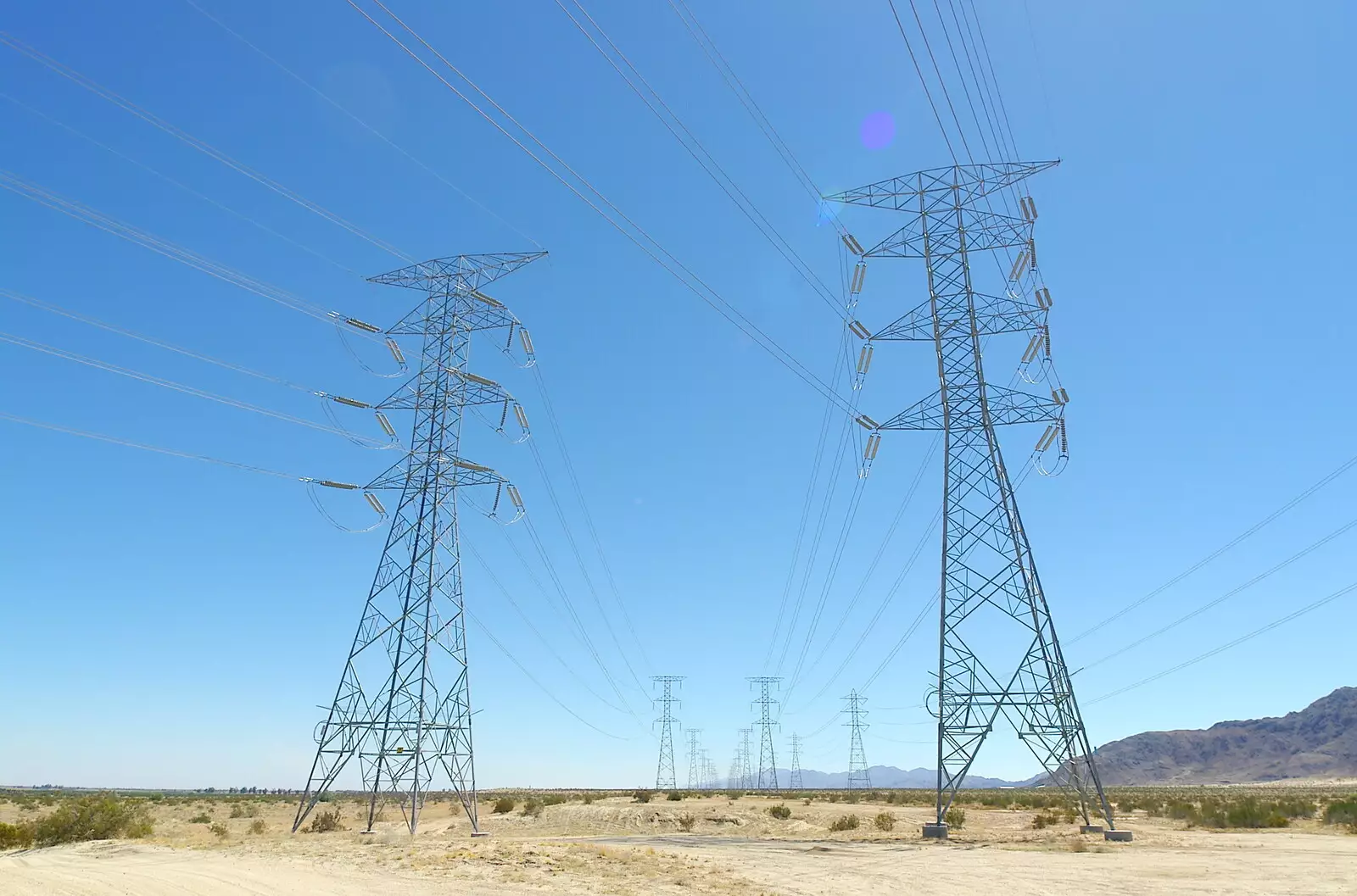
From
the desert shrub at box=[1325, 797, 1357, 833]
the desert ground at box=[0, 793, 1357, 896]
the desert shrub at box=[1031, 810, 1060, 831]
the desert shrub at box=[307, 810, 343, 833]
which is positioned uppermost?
the desert shrub at box=[1325, 797, 1357, 833]

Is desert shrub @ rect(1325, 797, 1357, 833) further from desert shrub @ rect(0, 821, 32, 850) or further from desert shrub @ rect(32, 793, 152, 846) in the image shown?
desert shrub @ rect(0, 821, 32, 850)

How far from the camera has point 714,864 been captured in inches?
928

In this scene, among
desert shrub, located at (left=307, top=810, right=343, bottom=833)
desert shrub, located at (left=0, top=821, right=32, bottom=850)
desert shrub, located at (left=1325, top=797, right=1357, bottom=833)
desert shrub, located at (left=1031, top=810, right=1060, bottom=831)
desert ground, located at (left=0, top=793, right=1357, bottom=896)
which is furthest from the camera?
desert shrub, located at (left=1325, top=797, right=1357, bottom=833)

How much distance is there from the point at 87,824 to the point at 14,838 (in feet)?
6.53

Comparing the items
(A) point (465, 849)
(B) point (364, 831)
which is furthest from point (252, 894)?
(B) point (364, 831)

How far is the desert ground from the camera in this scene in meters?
18.6

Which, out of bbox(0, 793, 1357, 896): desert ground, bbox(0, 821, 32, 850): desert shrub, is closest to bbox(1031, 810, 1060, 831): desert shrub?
bbox(0, 793, 1357, 896): desert ground

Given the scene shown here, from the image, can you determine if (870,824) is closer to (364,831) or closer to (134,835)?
(364,831)

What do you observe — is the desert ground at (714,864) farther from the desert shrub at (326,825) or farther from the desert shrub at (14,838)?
the desert shrub at (14,838)

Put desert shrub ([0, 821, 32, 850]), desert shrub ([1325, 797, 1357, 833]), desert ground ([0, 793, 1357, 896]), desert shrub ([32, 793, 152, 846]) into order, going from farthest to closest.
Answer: desert shrub ([1325, 797, 1357, 833])
desert shrub ([32, 793, 152, 846])
desert shrub ([0, 821, 32, 850])
desert ground ([0, 793, 1357, 896])

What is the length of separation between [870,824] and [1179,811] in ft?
77.9

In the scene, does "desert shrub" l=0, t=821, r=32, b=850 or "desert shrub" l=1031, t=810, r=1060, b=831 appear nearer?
"desert shrub" l=0, t=821, r=32, b=850

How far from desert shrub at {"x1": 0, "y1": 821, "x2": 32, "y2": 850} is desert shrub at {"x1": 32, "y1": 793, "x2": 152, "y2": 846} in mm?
236

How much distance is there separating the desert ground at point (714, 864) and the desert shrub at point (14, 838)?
2.11m
